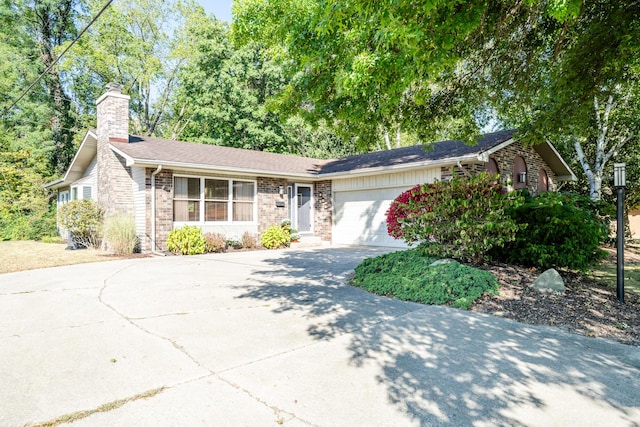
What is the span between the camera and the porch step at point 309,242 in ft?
45.4

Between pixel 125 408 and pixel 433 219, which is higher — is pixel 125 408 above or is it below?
below

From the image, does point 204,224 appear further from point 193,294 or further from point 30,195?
point 30,195

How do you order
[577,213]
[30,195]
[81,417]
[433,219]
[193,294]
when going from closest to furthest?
[81,417] < [193,294] < [577,213] < [433,219] < [30,195]

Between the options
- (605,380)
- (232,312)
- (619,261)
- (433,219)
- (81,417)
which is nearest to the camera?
(81,417)

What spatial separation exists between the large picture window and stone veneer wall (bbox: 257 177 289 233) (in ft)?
0.98

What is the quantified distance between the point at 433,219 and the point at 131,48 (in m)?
25.1

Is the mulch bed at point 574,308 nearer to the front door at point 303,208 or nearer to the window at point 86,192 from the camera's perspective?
the front door at point 303,208

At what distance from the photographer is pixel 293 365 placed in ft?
10.4

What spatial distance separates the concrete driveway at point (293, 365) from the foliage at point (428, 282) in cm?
34

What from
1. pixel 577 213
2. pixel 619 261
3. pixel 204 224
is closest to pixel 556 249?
pixel 577 213

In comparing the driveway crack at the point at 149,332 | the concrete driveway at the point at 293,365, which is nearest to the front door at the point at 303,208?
the driveway crack at the point at 149,332

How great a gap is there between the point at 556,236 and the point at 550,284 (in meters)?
1.30

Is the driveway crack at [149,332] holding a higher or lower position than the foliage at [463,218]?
lower

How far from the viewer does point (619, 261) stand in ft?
16.6
